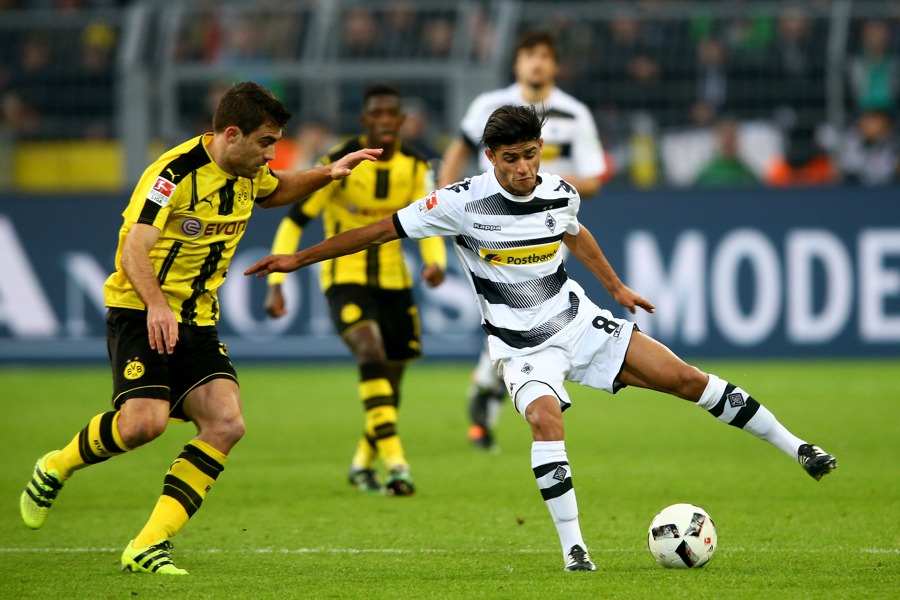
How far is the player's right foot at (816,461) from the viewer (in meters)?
5.88

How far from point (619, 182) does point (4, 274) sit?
22.9ft

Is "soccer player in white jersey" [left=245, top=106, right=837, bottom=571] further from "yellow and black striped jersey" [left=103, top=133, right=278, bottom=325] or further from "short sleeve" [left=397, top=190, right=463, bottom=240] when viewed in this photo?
"yellow and black striped jersey" [left=103, top=133, right=278, bottom=325]

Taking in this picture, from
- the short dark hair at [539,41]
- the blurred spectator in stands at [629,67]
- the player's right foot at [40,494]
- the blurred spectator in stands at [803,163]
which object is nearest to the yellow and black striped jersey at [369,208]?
the short dark hair at [539,41]

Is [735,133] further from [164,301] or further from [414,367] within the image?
[164,301]

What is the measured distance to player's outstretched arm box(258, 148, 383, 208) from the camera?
6.34 meters

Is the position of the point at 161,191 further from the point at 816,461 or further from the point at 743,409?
the point at 816,461

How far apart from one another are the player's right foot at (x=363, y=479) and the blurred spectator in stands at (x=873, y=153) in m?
8.81

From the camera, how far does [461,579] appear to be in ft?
18.4

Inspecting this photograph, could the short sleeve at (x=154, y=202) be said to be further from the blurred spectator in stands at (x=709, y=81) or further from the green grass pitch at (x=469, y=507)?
the blurred spectator in stands at (x=709, y=81)

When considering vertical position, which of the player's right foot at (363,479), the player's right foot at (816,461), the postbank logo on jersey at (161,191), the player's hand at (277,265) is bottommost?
the player's right foot at (363,479)

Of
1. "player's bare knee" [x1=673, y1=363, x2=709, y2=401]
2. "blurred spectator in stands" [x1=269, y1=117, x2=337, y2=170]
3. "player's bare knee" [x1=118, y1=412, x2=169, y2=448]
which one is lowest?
"player's bare knee" [x1=118, y1=412, x2=169, y2=448]

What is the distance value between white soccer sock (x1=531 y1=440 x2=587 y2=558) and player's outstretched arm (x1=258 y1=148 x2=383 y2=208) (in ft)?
5.31

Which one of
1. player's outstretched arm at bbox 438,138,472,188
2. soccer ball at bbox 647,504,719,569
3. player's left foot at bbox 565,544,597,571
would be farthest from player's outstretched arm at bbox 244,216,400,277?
player's outstretched arm at bbox 438,138,472,188

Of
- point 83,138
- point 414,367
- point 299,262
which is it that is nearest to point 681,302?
point 414,367
